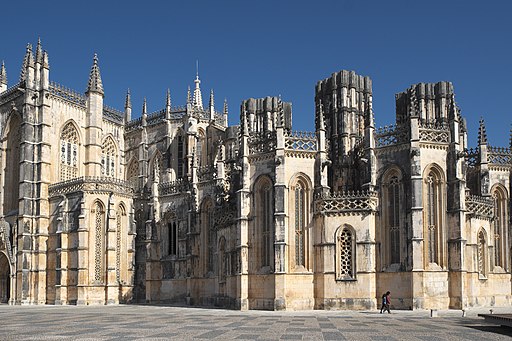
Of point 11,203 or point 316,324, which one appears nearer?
point 316,324

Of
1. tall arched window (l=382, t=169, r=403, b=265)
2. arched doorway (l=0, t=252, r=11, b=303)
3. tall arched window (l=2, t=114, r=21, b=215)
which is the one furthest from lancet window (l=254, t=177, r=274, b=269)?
tall arched window (l=2, t=114, r=21, b=215)

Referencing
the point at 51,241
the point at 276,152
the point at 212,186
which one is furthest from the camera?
the point at 51,241

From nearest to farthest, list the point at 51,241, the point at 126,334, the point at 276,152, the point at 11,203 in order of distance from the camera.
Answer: the point at 126,334 < the point at 276,152 < the point at 51,241 < the point at 11,203

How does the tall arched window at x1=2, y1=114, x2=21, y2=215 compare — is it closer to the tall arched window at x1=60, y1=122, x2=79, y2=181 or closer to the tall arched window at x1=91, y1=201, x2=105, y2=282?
the tall arched window at x1=60, y1=122, x2=79, y2=181

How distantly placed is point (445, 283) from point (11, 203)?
42.7 metres

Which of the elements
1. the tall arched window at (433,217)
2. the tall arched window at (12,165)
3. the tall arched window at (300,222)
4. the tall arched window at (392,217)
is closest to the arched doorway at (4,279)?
the tall arched window at (12,165)

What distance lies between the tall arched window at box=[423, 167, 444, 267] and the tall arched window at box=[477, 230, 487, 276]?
255 inches

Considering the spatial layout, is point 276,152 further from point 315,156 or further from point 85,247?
point 85,247

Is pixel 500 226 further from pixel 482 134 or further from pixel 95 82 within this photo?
pixel 95 82

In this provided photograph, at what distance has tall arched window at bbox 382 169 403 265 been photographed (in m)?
39.6

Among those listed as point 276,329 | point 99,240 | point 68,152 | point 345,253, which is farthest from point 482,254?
point 68,152

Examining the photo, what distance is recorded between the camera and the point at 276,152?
41.3 meters

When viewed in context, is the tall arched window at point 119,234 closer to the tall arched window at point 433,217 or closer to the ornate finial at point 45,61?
the ornate finial at point 45,61

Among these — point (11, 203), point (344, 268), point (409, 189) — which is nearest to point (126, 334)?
point (344, 268)
